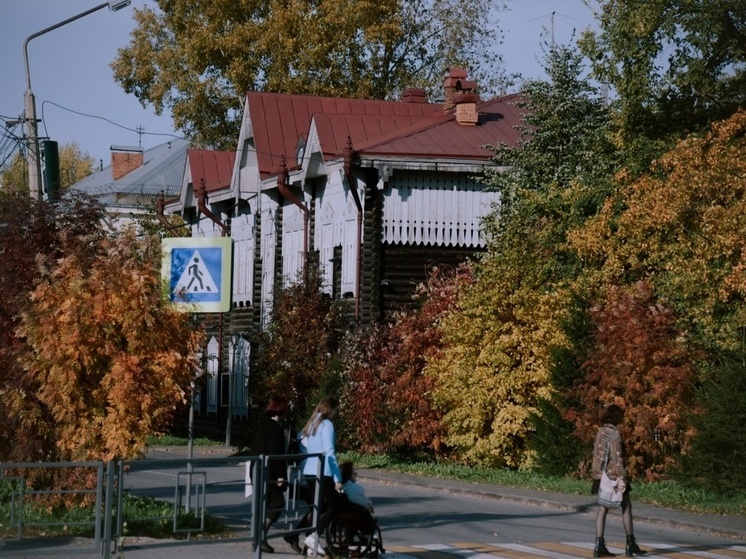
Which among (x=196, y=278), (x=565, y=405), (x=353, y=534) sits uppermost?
(x=196, y=278)

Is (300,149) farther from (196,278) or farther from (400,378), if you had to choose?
(196,278)

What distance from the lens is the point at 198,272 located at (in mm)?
17391

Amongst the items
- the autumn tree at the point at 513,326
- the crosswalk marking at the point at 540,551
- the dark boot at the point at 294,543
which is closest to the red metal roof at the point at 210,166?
the autumn tree at the point at 513,326

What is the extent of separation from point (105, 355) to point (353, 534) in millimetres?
4103

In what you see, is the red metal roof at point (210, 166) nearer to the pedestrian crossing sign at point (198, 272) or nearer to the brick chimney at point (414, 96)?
the brick chimney at point (414, 96)

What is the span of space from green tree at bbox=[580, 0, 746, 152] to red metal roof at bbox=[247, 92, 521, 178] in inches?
343

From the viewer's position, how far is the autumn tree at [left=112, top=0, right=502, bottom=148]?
52.1m

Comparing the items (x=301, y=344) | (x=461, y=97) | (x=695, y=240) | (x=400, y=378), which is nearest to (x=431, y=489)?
(x=400, y=378)

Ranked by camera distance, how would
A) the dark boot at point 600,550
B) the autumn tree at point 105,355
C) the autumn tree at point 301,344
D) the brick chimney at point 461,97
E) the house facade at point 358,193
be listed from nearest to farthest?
the dark boot at point 600,550 → the autumn tree at point 105,355 → the house facade at point 358,193 → the autumn tree at point 301,344 → the brick chimney at point 461,97

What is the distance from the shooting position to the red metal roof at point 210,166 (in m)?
49.6

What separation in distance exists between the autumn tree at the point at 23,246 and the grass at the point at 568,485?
1042 cm

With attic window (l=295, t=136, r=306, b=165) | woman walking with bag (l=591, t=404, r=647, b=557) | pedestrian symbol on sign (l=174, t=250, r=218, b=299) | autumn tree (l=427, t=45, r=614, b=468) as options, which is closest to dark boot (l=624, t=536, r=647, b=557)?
woman walking with bag (l=591, t=404, r=647, b=557)

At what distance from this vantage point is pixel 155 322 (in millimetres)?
17047

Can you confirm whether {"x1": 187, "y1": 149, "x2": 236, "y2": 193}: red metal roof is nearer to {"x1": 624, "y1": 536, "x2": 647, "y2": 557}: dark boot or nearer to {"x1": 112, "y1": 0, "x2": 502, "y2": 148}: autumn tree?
{"x1": 112, "y1": 0, "x2": 502, "y2": 148}: autumn tree
